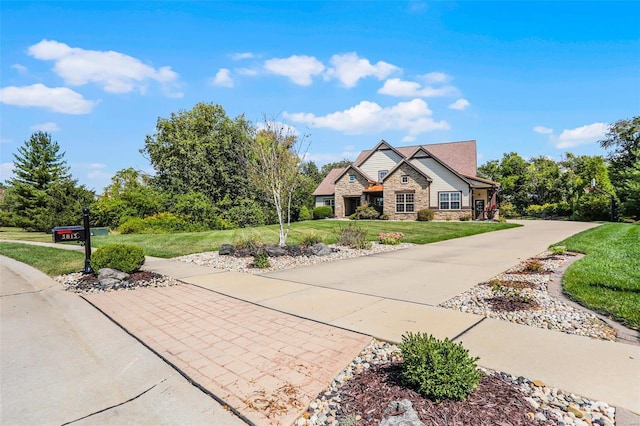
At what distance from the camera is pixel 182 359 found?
346cm

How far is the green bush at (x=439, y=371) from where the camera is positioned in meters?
2.41

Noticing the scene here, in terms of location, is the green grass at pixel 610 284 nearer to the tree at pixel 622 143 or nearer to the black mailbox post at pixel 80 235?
the black mailbox post at pixel 80 235

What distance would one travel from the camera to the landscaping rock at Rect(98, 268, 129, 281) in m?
6.93

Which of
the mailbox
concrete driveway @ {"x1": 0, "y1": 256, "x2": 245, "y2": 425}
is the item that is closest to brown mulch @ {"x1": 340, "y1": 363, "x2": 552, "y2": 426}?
concrete driveway @ {"x1": 0, "y1": 256, "x2": 245, "y2": 425}

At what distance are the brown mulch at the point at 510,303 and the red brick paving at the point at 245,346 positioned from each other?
2344 mm

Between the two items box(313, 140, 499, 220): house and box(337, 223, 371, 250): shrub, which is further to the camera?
box(313, 140, 499, 220): house

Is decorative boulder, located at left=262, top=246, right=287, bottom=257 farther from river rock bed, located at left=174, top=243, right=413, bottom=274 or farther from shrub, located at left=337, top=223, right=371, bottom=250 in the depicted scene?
shrub, located at left=337, top=223, right=371, bottom=250

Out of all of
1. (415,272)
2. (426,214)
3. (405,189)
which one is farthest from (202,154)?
(415,272)

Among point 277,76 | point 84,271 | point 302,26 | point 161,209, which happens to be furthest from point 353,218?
point 84,271

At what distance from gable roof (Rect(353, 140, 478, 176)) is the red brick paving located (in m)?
27.3

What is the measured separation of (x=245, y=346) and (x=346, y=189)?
28.9 meters

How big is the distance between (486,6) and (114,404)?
12.8 meters

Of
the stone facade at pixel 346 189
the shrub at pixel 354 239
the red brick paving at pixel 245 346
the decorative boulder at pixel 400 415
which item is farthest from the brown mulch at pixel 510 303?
the stone facade at pixel 346 189

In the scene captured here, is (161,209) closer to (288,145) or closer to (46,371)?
(288,145)
